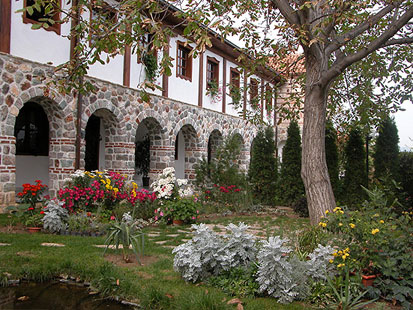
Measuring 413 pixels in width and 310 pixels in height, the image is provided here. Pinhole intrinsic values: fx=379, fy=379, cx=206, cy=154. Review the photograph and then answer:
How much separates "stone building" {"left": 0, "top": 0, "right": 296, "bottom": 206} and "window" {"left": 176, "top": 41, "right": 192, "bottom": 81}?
1.3 inches

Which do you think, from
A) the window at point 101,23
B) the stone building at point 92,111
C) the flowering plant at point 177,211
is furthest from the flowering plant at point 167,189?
the window at point 101,23

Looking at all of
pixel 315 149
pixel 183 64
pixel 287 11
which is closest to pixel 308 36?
pixel 287 11

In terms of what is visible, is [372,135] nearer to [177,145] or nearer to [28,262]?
[177,145]

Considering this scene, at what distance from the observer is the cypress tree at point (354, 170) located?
9.70 meters

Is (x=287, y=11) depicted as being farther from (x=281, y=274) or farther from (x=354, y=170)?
(x=354, y=170)

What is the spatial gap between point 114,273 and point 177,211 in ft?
11.6

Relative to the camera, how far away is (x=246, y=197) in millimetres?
9906

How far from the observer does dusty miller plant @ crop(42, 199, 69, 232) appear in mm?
5832

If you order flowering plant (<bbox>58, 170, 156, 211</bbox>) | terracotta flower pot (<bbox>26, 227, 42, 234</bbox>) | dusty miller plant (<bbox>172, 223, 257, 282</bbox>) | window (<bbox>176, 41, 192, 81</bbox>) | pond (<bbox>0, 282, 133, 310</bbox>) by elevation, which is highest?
window (<bbox>176, 41, 192, 81</bbox>)

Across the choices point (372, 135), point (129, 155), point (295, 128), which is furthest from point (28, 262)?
point (372, 135)

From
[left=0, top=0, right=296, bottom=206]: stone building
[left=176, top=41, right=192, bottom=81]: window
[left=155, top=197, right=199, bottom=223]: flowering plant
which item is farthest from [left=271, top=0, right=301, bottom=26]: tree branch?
[left=176, top=41, right=192, bottom=81]: window

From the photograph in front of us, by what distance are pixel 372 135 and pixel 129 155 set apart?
6.94 m

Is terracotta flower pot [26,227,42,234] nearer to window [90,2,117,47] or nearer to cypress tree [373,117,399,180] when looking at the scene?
window [90,2,117,47]

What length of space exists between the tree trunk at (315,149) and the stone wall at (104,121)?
3628mm
